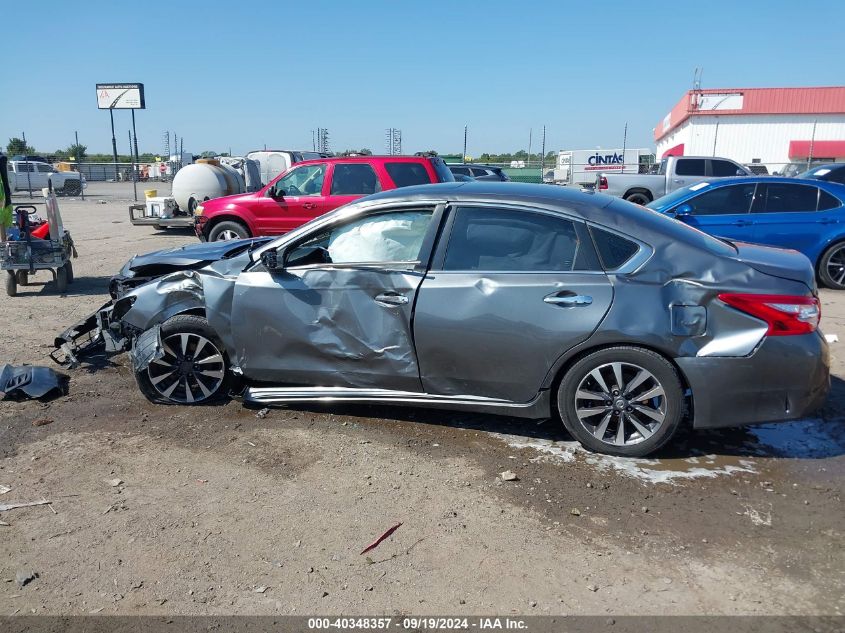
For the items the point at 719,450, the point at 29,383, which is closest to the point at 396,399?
the point at 719,450

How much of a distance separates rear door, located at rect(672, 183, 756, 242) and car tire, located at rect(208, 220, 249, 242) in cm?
714

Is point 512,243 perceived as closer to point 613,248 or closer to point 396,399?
point 613,248

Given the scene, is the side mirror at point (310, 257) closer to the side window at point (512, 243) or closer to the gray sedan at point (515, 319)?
the gray sedan at point (515, 319)

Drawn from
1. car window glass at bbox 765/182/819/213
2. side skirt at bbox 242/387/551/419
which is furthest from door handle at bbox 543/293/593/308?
car window glass at bbox 765/182/819/213

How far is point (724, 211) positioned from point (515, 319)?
22.5ft

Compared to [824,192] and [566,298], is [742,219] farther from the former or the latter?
[566,298]

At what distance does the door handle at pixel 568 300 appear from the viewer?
419 centimetres

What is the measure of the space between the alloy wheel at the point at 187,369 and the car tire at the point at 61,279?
17.6ft

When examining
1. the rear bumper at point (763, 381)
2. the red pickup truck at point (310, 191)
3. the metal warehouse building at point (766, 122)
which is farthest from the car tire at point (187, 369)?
the metal warehouse building at point (766, 122)

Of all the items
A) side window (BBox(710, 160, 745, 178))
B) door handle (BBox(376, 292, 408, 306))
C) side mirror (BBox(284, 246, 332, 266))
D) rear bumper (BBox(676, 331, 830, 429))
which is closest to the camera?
rear bumper (BBox(676, 331, 830, 429))

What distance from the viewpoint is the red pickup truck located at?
35.9 ft

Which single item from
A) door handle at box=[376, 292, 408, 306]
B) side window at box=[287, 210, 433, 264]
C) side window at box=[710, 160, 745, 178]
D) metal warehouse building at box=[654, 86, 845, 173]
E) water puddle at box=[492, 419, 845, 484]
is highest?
metal warehouse building at box=[654, 86, 845, 173]

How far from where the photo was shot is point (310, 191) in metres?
11.6

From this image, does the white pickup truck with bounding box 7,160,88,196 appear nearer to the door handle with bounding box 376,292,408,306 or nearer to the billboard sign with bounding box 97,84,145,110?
the billboard sign with bounding box 97,84,145,110
